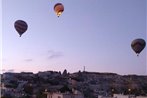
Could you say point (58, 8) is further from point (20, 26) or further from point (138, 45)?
point (138, 45)

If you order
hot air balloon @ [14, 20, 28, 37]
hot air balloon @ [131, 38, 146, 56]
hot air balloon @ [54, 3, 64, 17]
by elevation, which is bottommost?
hot air balloon @ [131, 38, 146, 56]

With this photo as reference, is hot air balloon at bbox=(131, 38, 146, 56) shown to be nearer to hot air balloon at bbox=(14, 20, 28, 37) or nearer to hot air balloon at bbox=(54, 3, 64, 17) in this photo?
hot air balloon at bbox=(54, 3, 64, 17)

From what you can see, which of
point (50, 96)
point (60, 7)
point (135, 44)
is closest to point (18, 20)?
point (60, 7)

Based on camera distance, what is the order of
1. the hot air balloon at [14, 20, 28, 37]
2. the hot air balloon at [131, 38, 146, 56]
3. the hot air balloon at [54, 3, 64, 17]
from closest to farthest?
the hot air balloon at [14, 20, 28, 37] → the hot air balloon at [131, 38, 146, 56] → the hot air balloon at [54, 3, 64, 17]

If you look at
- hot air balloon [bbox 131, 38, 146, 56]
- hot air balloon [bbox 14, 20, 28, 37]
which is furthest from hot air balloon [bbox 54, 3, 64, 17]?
hot air balloon [bbox 131, 38, 146, 56]

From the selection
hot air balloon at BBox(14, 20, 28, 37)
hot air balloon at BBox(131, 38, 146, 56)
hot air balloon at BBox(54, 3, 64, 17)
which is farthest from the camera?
hot air balloon at BBox(54, 3, 64, 17)

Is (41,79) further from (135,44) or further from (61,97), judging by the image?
(135,44)
